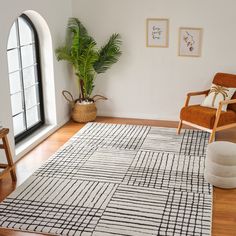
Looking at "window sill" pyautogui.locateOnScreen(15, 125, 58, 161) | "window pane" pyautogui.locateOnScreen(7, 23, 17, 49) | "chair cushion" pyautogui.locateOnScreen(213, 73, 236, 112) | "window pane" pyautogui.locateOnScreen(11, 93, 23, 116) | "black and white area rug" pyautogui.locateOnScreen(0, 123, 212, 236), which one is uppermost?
"window pane" pyautogui.locateOnScreen(7, 23, 17, 49)

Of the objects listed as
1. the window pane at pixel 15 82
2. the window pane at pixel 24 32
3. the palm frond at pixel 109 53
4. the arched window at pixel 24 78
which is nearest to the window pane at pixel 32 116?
the arched window at pixel 24 78

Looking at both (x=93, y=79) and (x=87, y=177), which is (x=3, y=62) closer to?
(x=87, y=177)

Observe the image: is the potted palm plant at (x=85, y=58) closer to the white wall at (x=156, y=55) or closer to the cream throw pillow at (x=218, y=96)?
the white wall at (x=156, y=55)

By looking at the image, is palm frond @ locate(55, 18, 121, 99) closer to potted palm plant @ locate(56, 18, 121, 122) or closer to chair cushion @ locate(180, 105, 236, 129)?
potted palm plant @ locate(56, 18, 121, 122)

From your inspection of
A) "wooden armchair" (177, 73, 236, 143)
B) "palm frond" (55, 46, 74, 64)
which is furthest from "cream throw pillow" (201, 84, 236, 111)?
"palm frond" (55, 46, 74, 64)

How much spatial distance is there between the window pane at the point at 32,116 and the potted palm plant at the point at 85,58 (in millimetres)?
588

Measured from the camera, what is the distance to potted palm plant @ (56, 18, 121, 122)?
617cm

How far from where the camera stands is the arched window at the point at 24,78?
541 cm

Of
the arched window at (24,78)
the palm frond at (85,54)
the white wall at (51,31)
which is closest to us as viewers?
the white wall at (51,31)

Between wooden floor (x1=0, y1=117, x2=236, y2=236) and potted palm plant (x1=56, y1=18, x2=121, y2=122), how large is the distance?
277 millimetres

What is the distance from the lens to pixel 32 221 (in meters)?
3.67

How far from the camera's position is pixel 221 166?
4207 mm

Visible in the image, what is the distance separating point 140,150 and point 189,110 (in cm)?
90

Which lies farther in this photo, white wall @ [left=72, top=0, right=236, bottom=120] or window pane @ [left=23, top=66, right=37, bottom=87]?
white wall @ [left=72, top=0, right=236, bottom=120]
